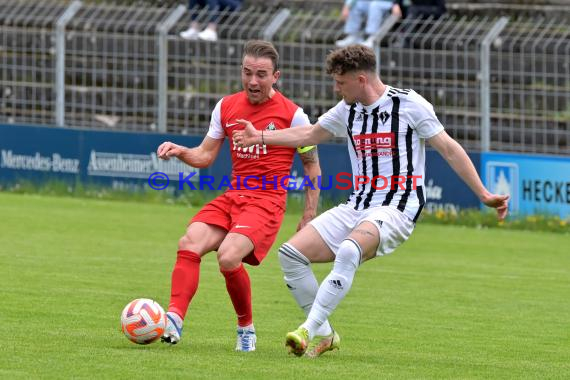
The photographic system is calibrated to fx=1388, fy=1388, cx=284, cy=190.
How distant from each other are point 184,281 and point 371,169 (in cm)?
141

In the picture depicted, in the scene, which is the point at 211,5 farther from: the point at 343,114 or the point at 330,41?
the point at 343,114

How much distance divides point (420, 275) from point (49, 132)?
9.25 meters

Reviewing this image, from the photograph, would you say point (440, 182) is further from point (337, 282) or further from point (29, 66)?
point (337, 282)

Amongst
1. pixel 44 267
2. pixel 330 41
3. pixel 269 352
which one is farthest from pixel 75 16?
pixel 269 352

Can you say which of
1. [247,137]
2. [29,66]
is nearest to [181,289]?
[247,137]

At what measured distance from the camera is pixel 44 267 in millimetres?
13391

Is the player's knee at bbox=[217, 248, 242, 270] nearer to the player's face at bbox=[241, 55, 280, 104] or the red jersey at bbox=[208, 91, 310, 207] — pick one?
the red jersey at bbox=[208, 91, 310, 207]

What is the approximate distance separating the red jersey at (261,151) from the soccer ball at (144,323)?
1.18 m

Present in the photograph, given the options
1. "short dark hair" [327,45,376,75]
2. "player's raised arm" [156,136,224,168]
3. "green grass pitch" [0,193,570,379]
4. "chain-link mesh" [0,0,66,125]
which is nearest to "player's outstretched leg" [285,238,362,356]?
"green grass pitch" [0,193,570,379]

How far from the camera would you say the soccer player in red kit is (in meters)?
9.02

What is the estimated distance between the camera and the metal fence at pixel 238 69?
1944cm

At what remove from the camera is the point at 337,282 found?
28.2 ft

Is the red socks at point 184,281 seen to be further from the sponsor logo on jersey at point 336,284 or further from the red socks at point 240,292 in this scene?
the sponsor logo on jersey at point 336,284

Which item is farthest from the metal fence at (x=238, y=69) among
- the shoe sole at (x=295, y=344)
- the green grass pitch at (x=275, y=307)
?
the shoe sole at (x=295, y=344)
